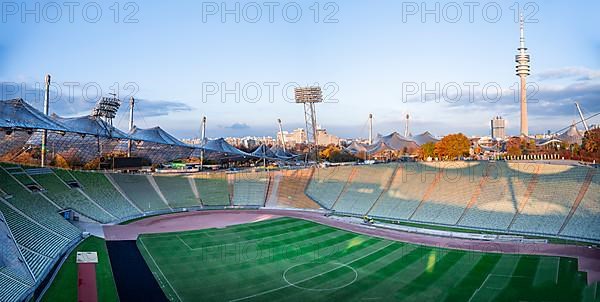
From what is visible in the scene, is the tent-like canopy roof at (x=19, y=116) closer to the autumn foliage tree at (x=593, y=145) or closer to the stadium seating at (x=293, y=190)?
the stadium seating at (x=293, y=190)

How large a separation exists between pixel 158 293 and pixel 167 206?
2311cm

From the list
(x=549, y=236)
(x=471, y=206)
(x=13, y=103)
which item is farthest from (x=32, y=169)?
(x=549, y=236)

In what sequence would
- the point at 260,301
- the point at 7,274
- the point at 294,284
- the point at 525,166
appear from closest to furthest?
the point at 7,274 → the point at 260,301 → the point at 294,284 → the point at 525,166

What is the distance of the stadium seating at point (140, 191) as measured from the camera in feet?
129

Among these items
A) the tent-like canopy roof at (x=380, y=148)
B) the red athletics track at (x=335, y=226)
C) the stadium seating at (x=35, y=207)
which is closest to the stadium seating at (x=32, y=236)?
the stadium seating at (x=35, y=207)

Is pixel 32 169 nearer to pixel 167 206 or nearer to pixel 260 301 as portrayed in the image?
pixel 167 206

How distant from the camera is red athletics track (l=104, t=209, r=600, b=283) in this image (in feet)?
80.2

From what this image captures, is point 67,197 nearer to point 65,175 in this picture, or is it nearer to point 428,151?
point 65,175

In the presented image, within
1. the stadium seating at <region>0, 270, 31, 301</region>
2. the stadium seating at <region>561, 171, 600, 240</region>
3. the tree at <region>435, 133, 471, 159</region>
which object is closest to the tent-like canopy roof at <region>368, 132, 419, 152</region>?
the tree at <region>435, 133, 471, 159</region>

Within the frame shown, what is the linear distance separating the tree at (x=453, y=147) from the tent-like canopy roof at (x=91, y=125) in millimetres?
46956

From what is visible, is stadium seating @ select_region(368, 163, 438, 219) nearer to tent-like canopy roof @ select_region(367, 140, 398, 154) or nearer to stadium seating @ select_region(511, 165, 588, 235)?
stadium seating @ select_region(511, 165, 588, 235)

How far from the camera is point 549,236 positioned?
28.5 m

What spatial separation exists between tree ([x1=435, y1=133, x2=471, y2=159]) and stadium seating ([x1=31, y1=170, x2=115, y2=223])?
161ft

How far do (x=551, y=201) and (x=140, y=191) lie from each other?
36.3 metres
